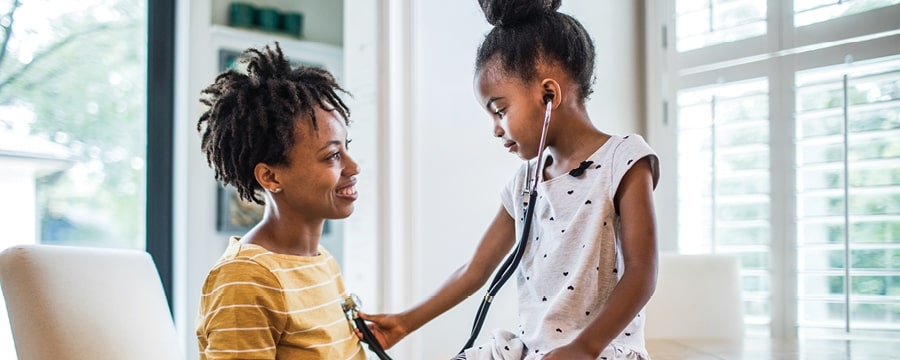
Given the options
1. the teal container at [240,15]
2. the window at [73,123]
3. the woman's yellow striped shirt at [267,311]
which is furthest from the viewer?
the teal container at [240,15]

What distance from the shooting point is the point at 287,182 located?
1.11 m

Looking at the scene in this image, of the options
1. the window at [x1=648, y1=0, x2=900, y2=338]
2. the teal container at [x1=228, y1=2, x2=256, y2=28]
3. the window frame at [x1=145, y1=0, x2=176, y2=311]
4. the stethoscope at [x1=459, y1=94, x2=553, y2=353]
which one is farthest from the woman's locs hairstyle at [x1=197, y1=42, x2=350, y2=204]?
the teal container at [x1=228, y1=2, x2=256, y2=28]

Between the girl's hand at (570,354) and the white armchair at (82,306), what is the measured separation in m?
0.65

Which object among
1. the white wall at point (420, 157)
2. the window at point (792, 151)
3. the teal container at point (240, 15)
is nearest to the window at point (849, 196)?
the window at point (792, 151)

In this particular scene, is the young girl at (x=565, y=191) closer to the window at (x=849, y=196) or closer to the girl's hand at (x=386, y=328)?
the girl's hand at (x=386, y=328)

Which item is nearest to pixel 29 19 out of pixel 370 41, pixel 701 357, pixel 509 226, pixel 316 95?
pixel 370 41

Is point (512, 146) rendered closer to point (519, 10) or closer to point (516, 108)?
point (516, 108)

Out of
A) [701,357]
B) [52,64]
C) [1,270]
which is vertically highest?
[52,64]

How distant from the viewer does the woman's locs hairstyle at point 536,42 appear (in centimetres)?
113

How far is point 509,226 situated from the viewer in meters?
1.35

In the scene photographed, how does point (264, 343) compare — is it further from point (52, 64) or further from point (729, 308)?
point (52, 64)

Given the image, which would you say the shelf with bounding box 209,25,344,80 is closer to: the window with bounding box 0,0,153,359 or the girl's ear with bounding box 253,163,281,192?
the window with bounding box 0,0,153,359

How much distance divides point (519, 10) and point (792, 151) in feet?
4.16

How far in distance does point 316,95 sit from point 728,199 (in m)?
1.49
